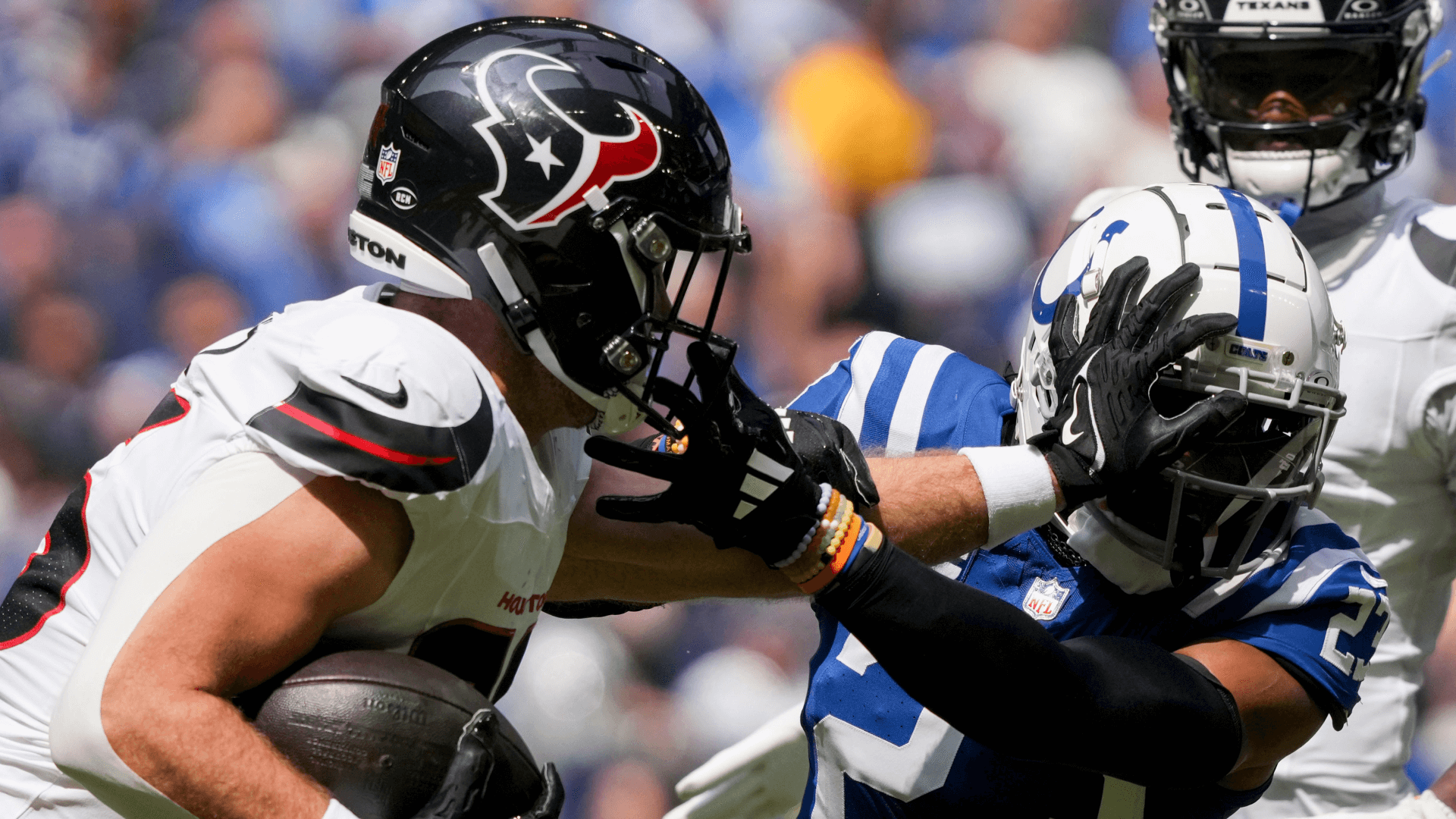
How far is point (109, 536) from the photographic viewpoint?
1.35 metres

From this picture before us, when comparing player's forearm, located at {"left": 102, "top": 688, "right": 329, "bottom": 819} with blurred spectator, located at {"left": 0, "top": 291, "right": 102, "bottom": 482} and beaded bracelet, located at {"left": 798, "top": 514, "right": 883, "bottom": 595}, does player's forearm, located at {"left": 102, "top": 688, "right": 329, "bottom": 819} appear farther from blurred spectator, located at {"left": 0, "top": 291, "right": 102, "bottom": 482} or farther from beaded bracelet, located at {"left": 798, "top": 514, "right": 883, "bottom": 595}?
blurred spectator, located at {"left": 0, "top": 291, "right": 102, "bottom": 482}

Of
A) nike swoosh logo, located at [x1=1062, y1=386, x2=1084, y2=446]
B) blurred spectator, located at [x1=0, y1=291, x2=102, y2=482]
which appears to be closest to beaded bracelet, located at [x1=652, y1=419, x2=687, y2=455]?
nike swoosh logo, located at [x1=1062, y1=386, x2=1084, y2=446]

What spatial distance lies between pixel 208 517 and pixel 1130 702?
994 millimetres

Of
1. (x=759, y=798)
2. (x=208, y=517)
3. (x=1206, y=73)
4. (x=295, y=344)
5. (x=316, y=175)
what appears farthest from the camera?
(x=316, y=175)

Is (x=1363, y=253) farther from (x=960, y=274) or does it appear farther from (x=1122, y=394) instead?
(x=1122, y=394)

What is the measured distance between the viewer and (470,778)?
4.02 feet

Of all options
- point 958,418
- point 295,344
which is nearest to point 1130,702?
point 958,418

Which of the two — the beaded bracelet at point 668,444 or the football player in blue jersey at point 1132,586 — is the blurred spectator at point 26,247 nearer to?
the beaded bracelet at point 668,444

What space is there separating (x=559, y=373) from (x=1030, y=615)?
2.31 feet

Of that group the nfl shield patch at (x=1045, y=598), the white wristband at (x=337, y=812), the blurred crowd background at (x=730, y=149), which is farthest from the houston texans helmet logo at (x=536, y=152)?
the blurred crowd background at (x=730, y=149)

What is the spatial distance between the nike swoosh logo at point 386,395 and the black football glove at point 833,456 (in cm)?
60

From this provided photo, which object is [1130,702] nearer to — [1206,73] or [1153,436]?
[1153,436]

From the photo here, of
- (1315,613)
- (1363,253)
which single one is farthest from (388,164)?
(1363,253)

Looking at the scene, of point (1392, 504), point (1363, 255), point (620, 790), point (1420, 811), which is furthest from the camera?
point (620, 790)
